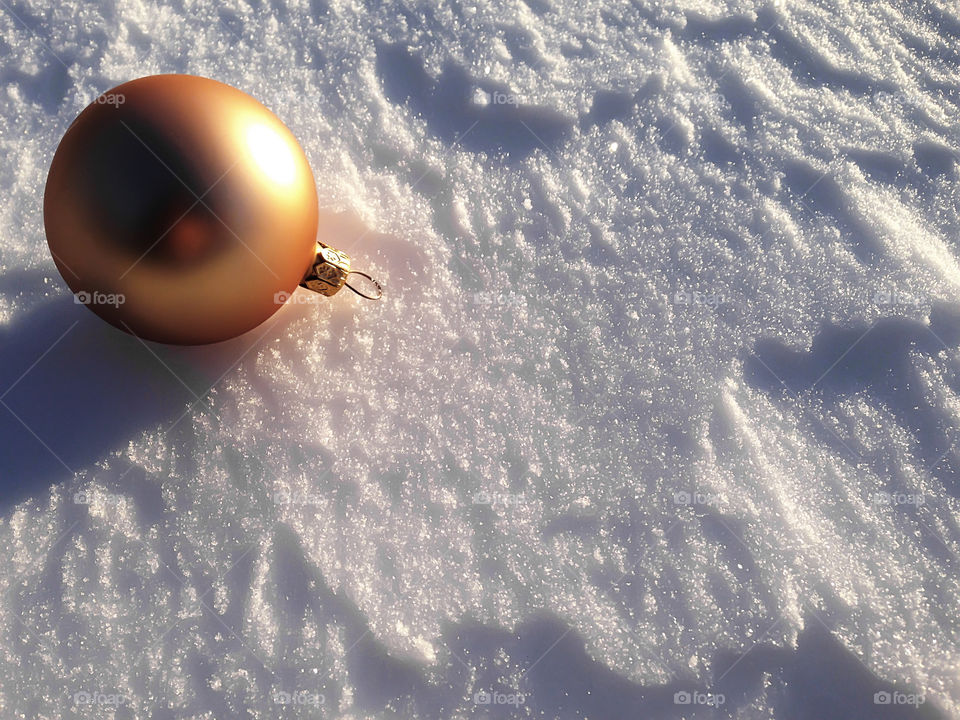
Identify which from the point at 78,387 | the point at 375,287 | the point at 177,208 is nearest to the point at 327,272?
the point at 375,287

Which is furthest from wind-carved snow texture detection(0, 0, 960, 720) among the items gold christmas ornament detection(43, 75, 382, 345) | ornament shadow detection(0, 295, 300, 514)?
gold christmas ornament detection(43, 75, 382, 345)

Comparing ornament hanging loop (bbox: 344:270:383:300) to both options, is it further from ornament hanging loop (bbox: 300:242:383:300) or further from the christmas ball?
the christmas ball

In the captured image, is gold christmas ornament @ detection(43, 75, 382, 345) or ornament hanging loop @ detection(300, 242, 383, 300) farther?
ornament hanging loop @ detection(300, 242, 383, 300)

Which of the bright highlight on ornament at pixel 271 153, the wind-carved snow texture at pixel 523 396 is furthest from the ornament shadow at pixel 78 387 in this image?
the bright highlight on ornament at pixel 271 153

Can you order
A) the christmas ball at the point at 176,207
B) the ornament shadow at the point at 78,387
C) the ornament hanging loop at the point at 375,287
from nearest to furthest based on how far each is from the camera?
the christmas ball at the point at 176,207 < the ornament shadow at the point at 78,387 < the ornament hanging loop at the point at 375,287

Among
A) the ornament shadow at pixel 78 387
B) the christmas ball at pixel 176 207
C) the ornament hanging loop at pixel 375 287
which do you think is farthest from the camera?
the ornament hanging loop at pixel 375 287

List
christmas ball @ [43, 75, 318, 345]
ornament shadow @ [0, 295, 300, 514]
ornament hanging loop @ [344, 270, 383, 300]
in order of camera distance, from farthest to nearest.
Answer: ornament hanging loop @ [344, 270, 383, 300]
ornament shadow @ [0, 295, 300, 514]
christmas ball @ [43, 75, 318, 345]

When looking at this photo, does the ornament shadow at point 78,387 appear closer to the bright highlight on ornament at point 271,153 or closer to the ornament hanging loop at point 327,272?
the ornament hanging loop at point 327,272
